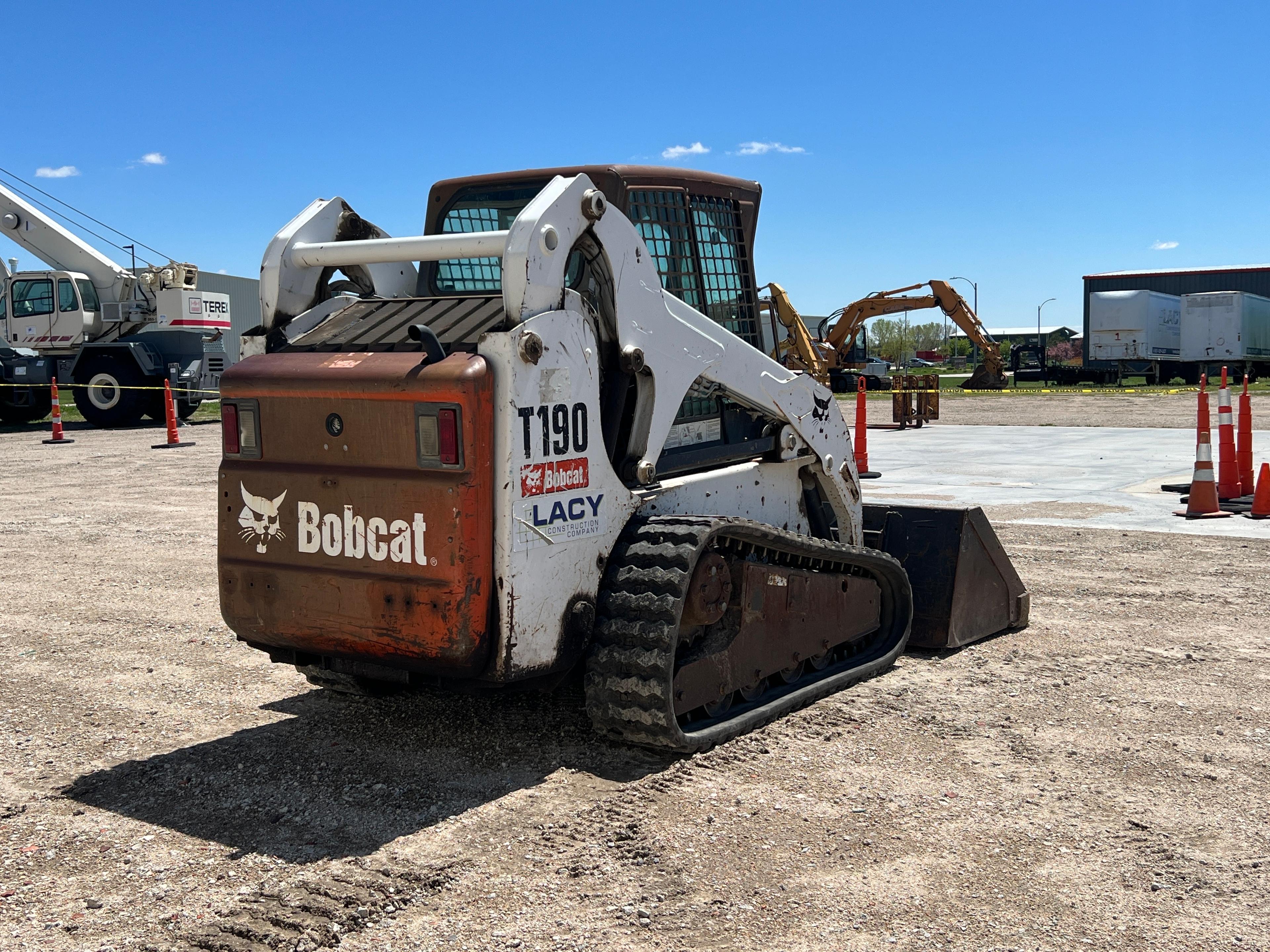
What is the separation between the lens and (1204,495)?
1030 cm

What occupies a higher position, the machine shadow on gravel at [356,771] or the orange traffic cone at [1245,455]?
the orange traffic cone at [1245,455]

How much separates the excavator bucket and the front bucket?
106 ft

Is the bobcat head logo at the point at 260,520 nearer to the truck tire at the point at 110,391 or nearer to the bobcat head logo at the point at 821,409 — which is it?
the bobcat head logo at the point at 821,409

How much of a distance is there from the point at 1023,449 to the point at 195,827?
15208 mm

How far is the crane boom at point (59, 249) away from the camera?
25266mm

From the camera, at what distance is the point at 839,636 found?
17.9 feet

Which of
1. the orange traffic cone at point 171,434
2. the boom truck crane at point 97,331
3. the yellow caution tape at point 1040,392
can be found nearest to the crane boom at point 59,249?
the boom truck crane at point 97,331

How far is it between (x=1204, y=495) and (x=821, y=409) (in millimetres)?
6104

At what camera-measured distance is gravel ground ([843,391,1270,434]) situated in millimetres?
23062

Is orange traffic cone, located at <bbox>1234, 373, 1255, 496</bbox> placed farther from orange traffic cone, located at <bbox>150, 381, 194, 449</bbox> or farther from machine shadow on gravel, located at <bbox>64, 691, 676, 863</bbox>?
orange traffic cone, located at <bbox>150, 381, 194, 449</bbox>

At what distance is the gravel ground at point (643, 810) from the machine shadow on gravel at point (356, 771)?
1cm

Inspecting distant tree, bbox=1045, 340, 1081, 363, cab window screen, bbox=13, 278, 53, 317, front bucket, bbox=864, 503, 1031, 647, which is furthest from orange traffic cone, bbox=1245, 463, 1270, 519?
distant tree, bbox=1045, 340, 1081, 363

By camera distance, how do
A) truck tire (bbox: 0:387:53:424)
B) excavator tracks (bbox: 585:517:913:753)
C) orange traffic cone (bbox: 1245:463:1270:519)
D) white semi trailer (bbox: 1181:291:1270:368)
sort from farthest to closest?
white semi trailer (bbox: 1181:291:1270:368)
truck tire (bbox: 0:387:53:424)
orange traffic cone (bbox: 1245:463:1270:519)
excavator tracks (bbox: 585:517:913:753)

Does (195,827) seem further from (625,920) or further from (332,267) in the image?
(332,267)
